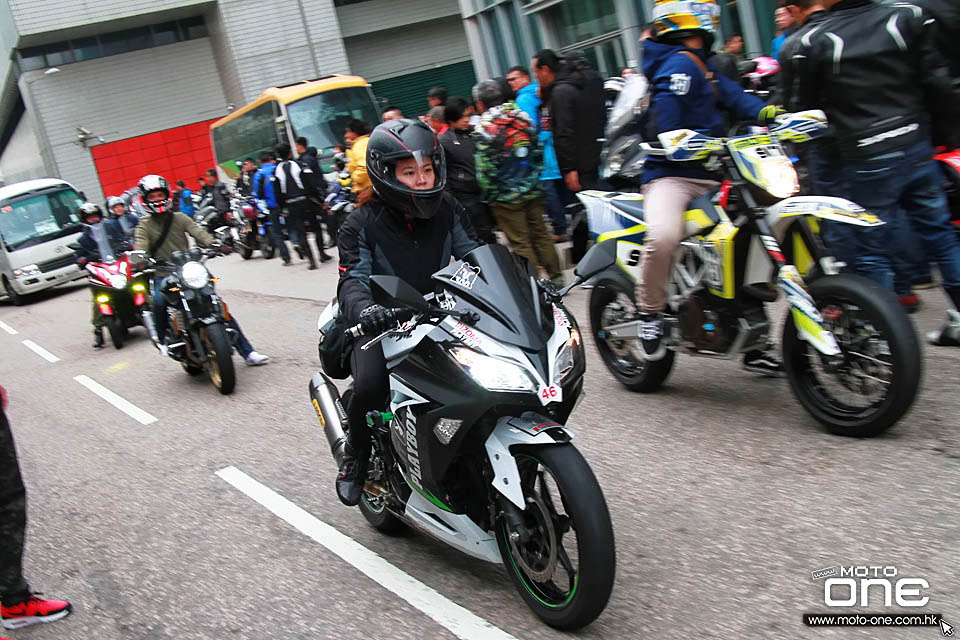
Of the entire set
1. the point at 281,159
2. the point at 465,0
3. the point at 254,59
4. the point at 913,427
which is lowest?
the point at 913,427

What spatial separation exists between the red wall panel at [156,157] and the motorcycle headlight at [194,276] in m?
31.7

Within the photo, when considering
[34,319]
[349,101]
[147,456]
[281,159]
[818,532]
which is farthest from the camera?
[349,101]

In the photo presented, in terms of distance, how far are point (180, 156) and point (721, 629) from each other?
1569 inches

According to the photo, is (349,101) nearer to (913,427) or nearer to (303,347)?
(303,347)

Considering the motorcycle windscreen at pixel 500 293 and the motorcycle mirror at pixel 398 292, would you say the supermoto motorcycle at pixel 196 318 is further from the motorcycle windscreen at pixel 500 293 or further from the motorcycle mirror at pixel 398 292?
the motorcycle mirror at pixel 398 292

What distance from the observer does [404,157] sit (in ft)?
11.3

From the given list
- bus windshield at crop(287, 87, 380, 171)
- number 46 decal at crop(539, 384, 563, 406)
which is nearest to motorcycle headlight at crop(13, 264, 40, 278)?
bus windshield at crop(287, 87, 380, 171)

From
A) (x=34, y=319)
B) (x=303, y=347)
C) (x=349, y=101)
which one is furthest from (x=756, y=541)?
(x=349, y=101)

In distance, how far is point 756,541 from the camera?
3.55 metres

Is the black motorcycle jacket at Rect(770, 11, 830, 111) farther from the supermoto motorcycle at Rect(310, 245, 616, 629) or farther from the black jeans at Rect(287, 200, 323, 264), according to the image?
the black jeans at Rect(287, 200, 323, 264)

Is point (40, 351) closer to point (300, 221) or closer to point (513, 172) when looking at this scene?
point (300, 221)

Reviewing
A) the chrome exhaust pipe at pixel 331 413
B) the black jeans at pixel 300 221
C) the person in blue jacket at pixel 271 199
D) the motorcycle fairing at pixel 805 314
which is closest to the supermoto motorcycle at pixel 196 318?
the chrome exhaust pipe at pixel 331 413

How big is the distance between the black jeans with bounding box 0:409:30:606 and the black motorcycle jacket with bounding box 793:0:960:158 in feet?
14.3

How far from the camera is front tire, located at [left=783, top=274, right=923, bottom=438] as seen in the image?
3.87 meters
